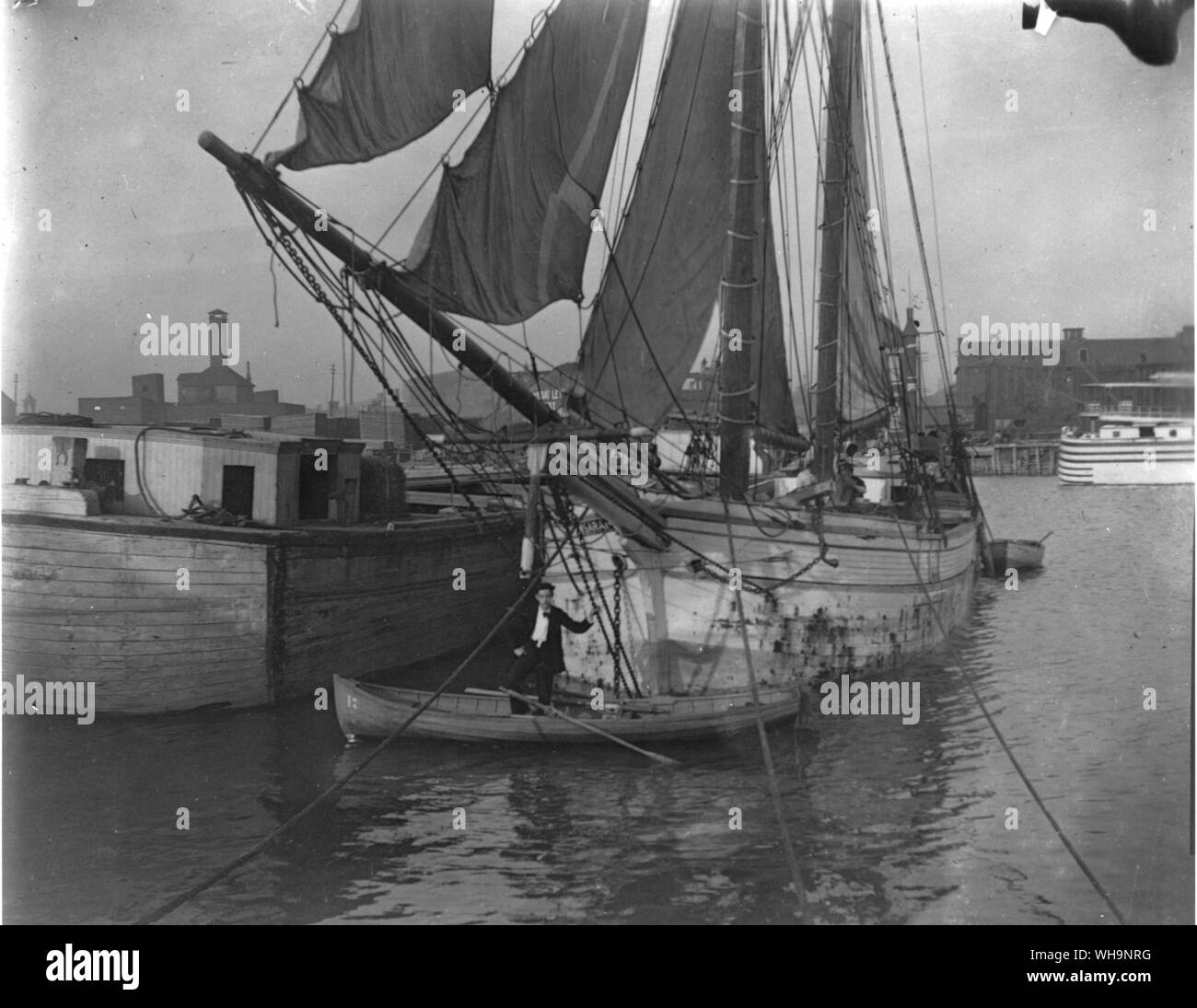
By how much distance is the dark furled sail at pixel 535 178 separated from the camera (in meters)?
9.23

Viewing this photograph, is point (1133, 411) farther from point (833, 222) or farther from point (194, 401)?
point (194, 401)

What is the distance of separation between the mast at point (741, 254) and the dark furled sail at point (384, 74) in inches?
120

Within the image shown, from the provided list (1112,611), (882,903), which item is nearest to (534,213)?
(882,903)

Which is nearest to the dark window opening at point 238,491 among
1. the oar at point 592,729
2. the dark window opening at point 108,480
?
the dark window opening at point 108,480

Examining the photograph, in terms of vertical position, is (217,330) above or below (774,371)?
below

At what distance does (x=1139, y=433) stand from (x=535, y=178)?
21.8 feet

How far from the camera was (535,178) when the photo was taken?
977 cm

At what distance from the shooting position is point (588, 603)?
36.2ft

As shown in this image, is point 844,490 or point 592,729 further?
point 844,490

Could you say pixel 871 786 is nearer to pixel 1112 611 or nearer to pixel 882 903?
pixel 882 903

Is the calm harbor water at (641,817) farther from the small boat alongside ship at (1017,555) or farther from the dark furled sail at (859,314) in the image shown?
the small boat alongside ship at (1017,555)

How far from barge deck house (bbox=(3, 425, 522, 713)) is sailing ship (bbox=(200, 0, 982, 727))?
94.3 inches

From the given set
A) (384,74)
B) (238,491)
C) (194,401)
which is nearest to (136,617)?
(238,491)
